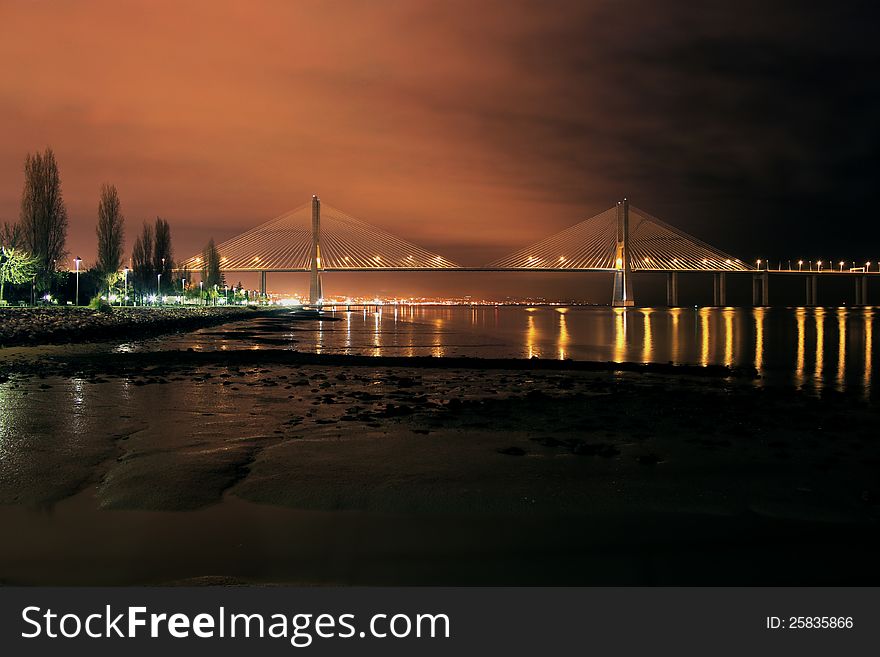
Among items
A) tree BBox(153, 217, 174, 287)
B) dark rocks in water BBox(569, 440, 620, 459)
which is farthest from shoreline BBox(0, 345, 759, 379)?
tree BBox(153, 217, 174, 287)

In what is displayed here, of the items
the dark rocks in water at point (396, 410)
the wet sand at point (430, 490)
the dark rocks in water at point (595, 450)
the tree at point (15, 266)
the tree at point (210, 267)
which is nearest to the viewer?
the wet sand at point (430, 490)

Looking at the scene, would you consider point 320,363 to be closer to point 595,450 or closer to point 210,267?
point 595,450

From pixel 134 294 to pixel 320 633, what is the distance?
77665 millimetres

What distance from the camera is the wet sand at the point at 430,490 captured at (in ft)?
13.2

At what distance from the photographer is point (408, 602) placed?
3.54 meters

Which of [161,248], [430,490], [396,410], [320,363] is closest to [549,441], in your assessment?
[430,490]

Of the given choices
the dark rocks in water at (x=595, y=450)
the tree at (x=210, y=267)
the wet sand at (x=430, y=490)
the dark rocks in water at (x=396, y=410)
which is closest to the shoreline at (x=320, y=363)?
the wet sand at (x=430, y=490)

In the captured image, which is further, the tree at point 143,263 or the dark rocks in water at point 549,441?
the tree at point 143,263

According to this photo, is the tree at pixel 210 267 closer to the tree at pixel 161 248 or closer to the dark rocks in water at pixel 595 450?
the tree at pixel 161 248

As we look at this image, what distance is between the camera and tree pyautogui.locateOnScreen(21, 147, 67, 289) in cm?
5006

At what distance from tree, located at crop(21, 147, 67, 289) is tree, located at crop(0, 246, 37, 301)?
119 centimetres

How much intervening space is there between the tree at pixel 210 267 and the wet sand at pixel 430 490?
9079 cm

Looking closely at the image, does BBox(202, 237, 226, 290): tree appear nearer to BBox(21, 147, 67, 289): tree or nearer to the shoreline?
BBox(21, 147, 67, 289): tree

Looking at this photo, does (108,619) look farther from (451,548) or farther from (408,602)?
(451,548)
